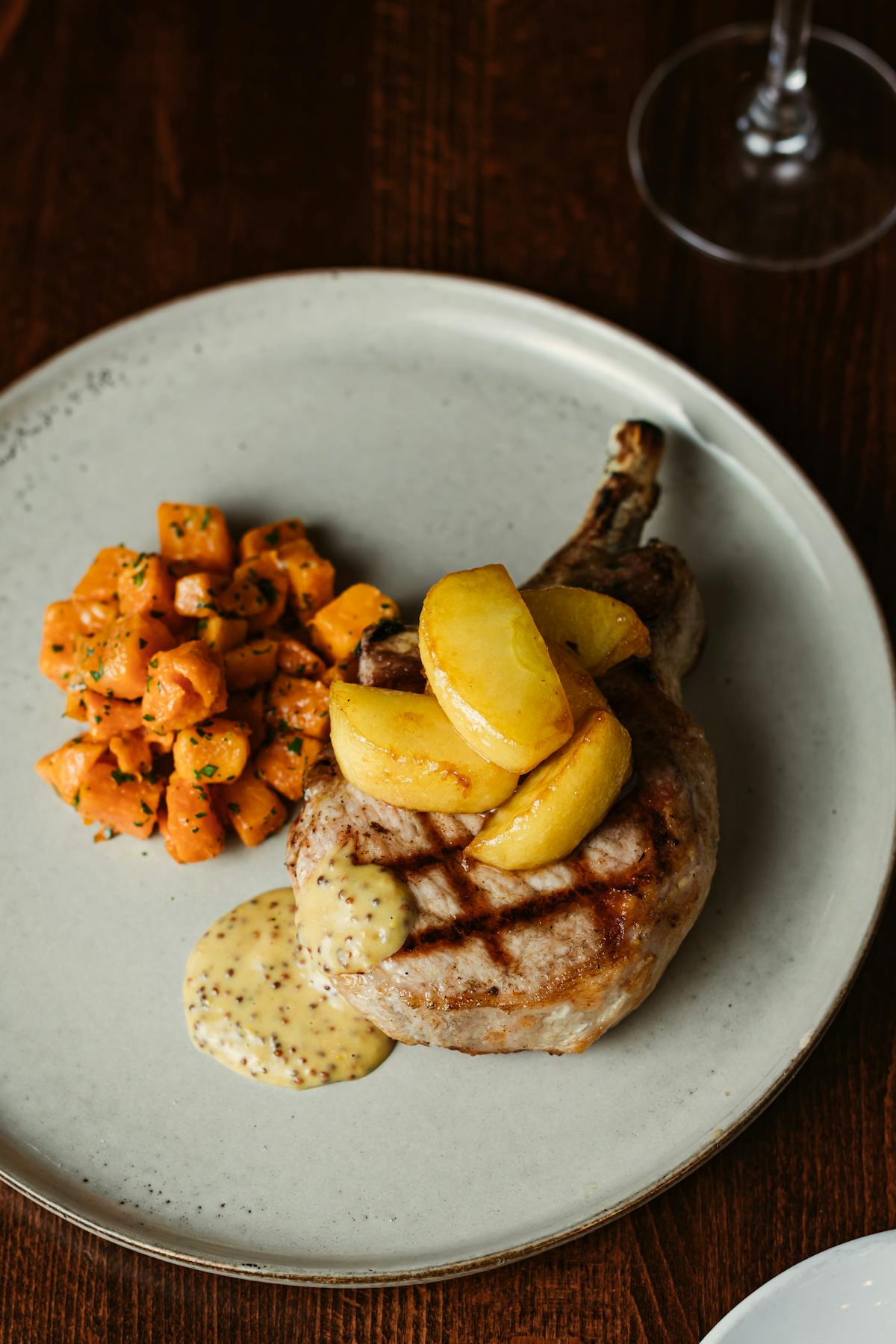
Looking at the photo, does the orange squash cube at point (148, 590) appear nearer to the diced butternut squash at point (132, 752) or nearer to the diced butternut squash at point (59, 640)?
the diced butternut squash at point (59, 640)

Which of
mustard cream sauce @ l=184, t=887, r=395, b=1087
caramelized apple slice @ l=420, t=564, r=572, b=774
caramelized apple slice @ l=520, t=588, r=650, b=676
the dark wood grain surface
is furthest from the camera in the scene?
the dark wood grain surface

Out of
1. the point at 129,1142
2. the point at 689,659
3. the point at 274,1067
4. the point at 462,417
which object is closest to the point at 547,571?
the point at 689,659

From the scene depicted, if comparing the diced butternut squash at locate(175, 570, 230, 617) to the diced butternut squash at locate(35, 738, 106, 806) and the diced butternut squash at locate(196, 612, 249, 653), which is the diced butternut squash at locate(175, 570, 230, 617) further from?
the diced butternut squash at locate(35, 738, 106, 806)

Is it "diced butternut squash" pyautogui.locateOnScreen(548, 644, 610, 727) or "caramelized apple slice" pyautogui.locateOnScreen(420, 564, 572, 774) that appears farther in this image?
"diced butternut squash" pyautogui.locateOnScreen(548, 644, 610, 727)

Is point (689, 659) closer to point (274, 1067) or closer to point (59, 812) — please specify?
point (274, 1067)

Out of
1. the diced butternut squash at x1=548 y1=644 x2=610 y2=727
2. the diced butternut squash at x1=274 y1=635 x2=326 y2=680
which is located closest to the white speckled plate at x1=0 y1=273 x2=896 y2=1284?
the diced butternut squash at x1=274 y1=635 x2=326 y2=680

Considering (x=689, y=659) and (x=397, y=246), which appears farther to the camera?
(x=397, y=246)

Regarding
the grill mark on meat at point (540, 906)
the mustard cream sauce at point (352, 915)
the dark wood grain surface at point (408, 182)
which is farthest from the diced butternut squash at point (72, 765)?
the dark wood grain surface at point (408, 182)
